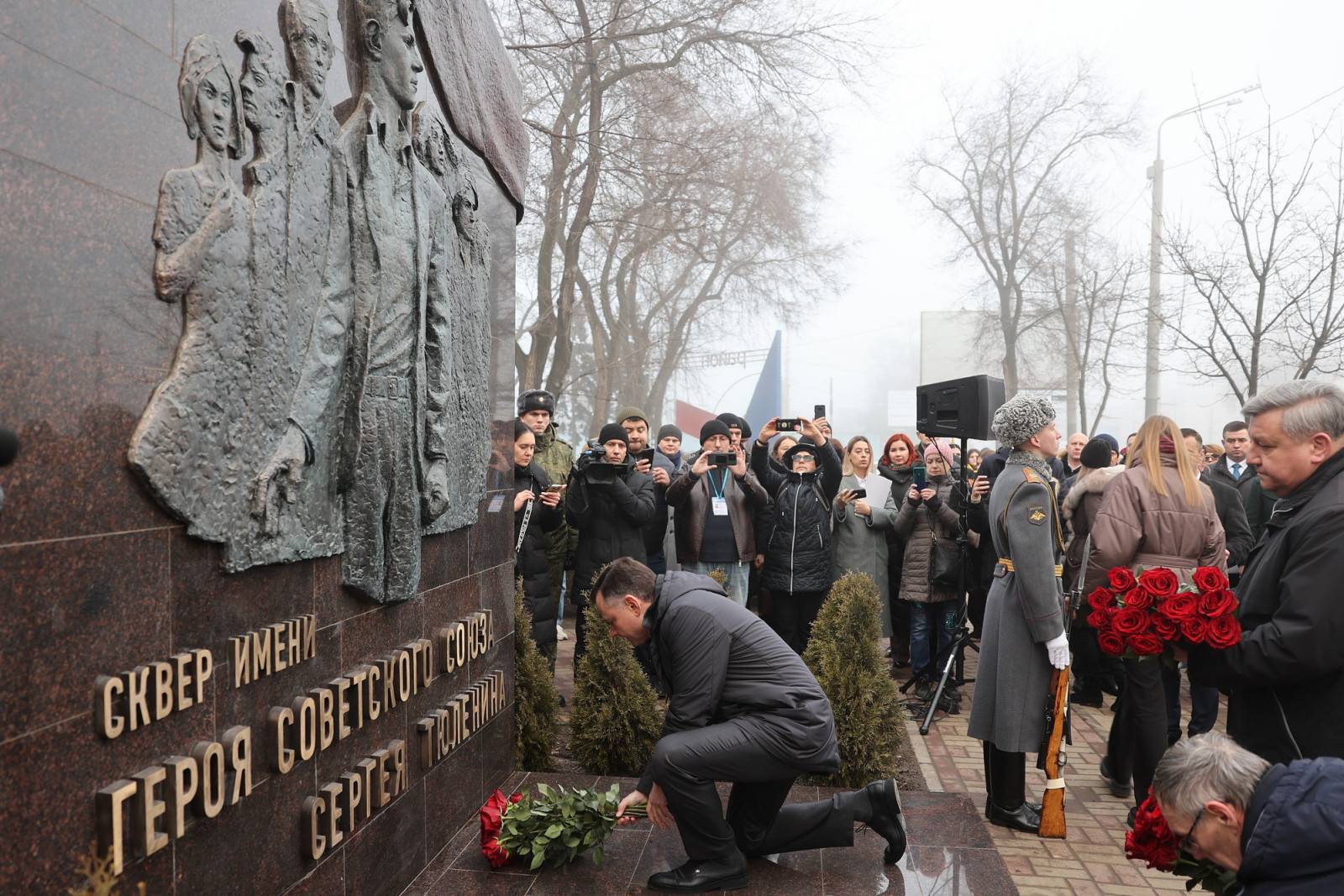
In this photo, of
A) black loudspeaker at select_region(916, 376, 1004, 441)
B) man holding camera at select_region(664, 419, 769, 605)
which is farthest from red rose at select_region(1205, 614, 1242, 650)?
man holding camera at select_region(664, 419, 769, 605)

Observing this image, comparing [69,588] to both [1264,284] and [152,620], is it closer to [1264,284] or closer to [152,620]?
[152,620]

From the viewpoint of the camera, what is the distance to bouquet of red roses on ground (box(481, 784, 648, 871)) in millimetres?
4328

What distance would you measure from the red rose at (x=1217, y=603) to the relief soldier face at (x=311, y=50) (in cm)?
332

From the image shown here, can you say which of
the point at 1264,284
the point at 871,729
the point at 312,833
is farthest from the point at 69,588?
the point at 1264,284

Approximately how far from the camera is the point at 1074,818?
222 inches

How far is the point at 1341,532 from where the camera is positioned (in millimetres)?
2982

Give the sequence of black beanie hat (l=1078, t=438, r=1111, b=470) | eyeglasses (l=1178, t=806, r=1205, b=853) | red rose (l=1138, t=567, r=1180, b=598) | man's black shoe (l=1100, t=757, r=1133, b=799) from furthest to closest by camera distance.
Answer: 1. black beanie hat (l=1078, t=438, r=1111, b=470)
2. man's black shoe (l=1100, t=757, r=1133, b=799)
3. red rose (l=1138, t=567, r=1180, b=598)
4. eyeglasses (l=1178, t=806, r=1205, b=853)

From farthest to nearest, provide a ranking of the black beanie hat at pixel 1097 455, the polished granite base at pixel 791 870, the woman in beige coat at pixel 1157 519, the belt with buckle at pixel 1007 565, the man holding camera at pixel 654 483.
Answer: the man holding camera at pixel 654 483
the black beanie hat at pixel 1097 455
the woman in beige coat at pixel 1157 519
the belt with buckle at pixel 1007 565
the polished granite base at pixel 791 870

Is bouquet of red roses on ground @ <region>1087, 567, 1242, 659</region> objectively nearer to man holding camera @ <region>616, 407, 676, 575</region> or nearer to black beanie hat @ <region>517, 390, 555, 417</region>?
man holding camera @ <region>616, 407, 676, 575</region>

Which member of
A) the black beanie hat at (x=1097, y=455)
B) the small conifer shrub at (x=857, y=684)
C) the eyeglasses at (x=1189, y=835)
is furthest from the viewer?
the black beanie hat at (x=1097, y=455)

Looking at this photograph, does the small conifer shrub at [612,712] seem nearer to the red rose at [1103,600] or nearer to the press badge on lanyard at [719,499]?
the press badge on lanyard at [719,499]

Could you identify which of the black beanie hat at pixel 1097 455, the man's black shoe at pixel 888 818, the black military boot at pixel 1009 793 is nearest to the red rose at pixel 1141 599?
the man's black shoe at pixel 888 818

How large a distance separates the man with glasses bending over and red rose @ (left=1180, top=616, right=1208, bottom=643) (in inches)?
31.1

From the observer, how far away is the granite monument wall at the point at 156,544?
2.19 meters
